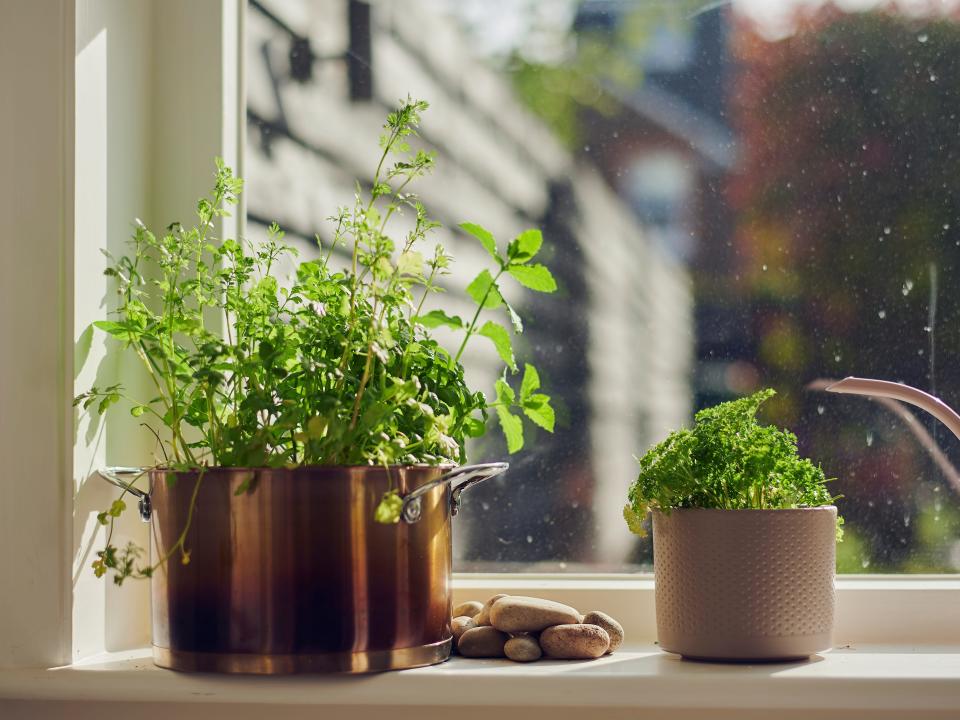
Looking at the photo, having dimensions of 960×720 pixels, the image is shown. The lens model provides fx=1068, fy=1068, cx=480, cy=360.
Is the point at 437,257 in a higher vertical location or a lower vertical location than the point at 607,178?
lower

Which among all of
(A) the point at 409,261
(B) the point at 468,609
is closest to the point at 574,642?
(B) the point at 468,609

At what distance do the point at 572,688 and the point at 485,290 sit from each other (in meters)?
0.38

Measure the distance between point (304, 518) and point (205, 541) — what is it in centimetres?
9

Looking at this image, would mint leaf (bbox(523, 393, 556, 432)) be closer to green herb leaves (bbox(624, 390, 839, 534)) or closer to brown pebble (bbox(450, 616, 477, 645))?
green herb leaves (bbox(624, 390, 839, 534))

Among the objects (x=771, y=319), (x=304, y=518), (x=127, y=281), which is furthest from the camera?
(x=771, y=319)

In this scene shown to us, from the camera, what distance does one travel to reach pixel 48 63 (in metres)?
1.04

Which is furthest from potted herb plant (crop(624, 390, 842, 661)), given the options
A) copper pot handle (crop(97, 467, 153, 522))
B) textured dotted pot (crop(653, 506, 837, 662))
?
copper pot handle (crop(97, 467, 153, 522))

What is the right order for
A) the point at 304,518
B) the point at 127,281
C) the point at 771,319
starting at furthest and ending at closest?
the point at 771,319 → the point at 127,281 → the point at 304,518

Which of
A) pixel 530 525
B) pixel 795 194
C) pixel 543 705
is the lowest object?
pixel 543 705

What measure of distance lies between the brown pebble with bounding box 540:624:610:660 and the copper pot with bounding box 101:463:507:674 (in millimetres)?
142

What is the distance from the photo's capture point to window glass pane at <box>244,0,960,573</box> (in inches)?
48.4

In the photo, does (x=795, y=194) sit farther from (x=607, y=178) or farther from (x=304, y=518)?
(x=304, y=518)

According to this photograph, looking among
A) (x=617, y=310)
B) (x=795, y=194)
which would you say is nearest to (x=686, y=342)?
(x=617, y=310)

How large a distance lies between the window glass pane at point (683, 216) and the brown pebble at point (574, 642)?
214 millimetres
